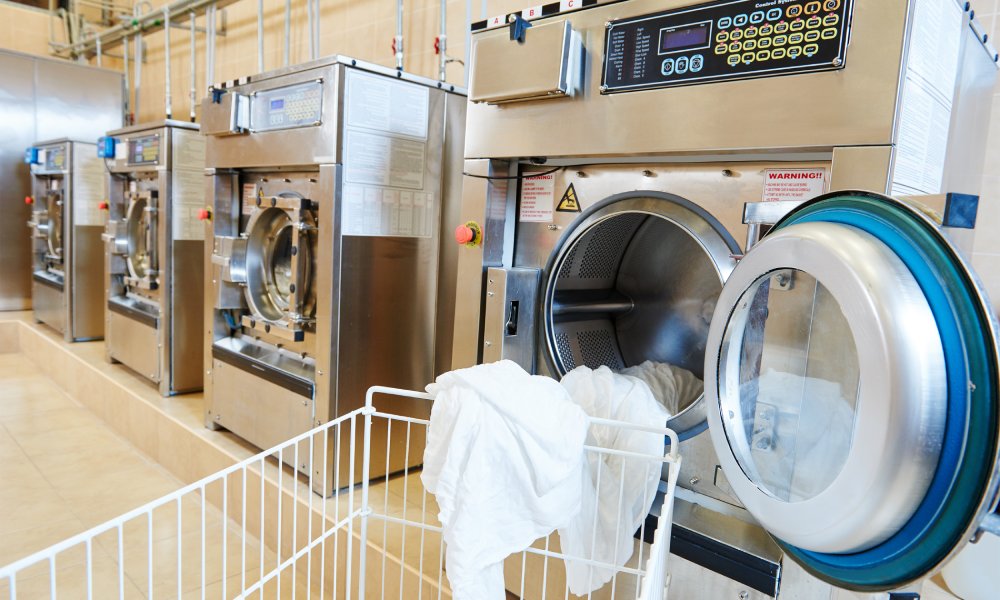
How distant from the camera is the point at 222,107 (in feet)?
9.75

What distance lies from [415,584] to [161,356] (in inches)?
99.6

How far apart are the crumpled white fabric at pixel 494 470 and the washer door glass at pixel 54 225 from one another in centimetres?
536

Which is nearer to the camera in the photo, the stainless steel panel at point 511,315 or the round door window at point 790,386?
the round door window at point 790,386

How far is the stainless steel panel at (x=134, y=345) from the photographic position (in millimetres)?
3932

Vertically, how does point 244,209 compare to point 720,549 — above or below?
above

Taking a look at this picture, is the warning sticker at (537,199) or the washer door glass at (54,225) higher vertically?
the warning sticker at (537,199)

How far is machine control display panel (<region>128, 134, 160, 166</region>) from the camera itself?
3863 mm

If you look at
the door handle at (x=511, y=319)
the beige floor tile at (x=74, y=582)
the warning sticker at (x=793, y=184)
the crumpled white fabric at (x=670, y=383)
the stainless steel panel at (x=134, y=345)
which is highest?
the warning sticker at (x=793, y=184)

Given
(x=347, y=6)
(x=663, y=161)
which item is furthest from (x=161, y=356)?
Result: (x=663, y=161)

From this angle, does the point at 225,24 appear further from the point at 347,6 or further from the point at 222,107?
the point at 222,107

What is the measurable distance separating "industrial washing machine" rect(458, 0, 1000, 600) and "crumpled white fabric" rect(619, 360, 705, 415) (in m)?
0.01

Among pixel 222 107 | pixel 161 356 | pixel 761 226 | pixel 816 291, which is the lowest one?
pixel 161 356

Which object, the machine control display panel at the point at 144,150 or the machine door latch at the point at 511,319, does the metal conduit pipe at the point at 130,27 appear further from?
the machine door latch at the point at 511,319

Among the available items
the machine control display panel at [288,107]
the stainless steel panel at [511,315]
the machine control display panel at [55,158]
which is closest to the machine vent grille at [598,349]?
the stainless steel panel at [511,315]
